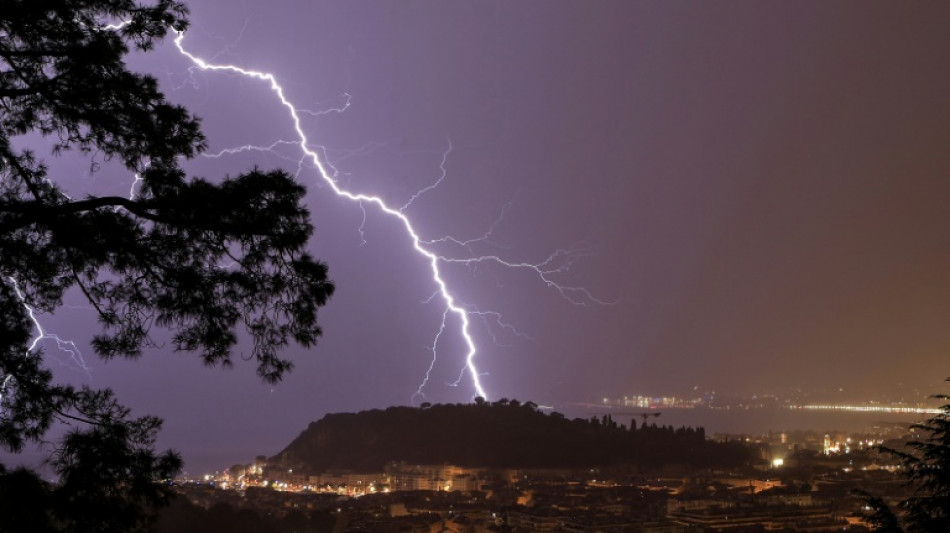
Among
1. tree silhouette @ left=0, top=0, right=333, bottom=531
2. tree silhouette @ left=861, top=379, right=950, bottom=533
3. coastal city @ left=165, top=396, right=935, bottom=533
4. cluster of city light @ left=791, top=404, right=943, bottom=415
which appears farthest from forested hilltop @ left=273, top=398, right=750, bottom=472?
cluster of city light @ left=791, top=404, right=943, bottom=415

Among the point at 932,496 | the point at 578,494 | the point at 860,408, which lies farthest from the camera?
the point at 860,408

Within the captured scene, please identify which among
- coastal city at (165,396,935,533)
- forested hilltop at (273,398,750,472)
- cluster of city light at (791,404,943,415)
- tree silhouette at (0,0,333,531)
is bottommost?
coastal city at (165,396,935,533)

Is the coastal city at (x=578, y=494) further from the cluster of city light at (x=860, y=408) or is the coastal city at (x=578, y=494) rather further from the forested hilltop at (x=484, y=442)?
the cluster of city light at (x=860, y=408)

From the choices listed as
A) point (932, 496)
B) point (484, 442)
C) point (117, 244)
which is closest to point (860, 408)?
point (484, 442)

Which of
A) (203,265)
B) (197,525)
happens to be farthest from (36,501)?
(197,525)

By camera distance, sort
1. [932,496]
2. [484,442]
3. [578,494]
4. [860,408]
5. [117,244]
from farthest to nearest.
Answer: [860,408], [484,442], [578,494], [932,496], [117,244]

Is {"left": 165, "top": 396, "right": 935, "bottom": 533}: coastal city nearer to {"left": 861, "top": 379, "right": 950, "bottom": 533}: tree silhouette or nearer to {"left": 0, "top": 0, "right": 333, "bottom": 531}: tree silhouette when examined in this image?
{"left": 861, "top": 379, "right": 950, "bottom": 533}: tree silhouette

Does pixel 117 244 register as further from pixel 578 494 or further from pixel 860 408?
pixel 860 408
